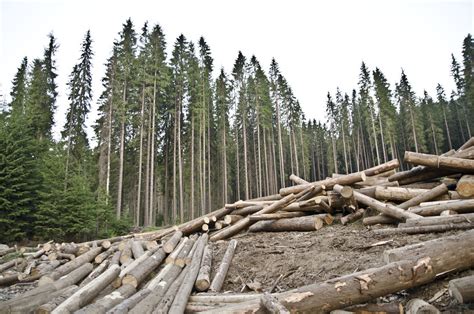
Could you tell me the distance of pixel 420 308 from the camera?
268 cm

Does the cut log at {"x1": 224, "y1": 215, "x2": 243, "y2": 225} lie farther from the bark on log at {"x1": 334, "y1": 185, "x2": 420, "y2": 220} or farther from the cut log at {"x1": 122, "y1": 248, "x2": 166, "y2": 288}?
the bark on log at {"x1": 334, "y1": 185, "x2": 420, "y2": 220}

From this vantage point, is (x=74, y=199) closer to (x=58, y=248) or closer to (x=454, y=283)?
(x=58, y=248)

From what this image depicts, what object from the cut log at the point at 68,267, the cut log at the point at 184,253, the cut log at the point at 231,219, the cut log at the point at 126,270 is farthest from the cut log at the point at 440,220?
the cut log at the point at 68,267

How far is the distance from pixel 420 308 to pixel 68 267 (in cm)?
756

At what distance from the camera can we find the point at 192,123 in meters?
28.2

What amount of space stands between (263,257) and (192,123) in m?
23.2

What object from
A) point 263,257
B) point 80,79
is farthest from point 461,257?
point 80,79

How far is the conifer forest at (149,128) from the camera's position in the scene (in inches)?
616

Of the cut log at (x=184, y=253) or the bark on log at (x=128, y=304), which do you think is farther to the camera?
the cut log at (x=184, y=253)

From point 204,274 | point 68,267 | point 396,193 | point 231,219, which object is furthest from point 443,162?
point 68,267

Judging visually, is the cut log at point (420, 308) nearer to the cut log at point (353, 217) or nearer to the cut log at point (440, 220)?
the cut log at point (440, 220)

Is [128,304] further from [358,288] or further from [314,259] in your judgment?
[314,259]

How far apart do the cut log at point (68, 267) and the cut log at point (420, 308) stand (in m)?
6.35

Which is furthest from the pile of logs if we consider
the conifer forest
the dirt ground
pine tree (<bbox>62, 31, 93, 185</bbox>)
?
pine tree (<bbox>62, 31, 93, 185</bbox>)
